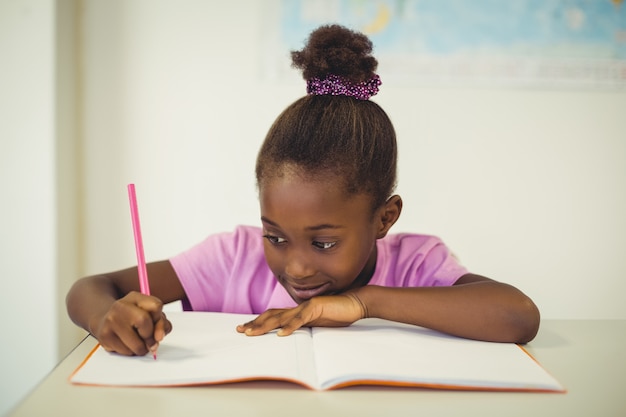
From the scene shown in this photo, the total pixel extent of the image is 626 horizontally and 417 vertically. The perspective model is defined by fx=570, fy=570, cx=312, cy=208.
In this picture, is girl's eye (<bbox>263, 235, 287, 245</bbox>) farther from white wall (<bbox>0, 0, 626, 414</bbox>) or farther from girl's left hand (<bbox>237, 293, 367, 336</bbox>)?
white wall (<bbox>0, 0, 626, 414</bbox>)

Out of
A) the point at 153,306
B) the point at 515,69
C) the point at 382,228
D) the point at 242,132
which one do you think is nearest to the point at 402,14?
the point at 515,69

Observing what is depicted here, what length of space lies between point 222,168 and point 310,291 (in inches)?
36.0

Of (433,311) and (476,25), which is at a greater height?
(476,25)

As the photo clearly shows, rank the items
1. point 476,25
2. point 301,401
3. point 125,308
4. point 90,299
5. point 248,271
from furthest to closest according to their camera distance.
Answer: point 476,25, point 248,271, point 90,299, point 125,308, point 301,401

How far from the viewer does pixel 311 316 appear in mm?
728

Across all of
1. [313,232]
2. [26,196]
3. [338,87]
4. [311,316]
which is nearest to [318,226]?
[313,232]

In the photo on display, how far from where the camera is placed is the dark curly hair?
84 cm

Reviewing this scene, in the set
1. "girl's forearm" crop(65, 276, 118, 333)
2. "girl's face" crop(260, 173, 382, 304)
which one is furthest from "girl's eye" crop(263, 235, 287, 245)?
"girl's forearm" crop(65, 276, 118, 333)

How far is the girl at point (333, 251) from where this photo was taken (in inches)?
29.1

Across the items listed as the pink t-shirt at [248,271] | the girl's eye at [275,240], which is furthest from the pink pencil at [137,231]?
the pink t-shirt at [248,271]

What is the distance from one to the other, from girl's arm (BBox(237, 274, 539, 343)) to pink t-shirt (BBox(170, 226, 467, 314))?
8.8 inches

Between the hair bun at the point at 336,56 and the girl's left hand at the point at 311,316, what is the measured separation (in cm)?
36

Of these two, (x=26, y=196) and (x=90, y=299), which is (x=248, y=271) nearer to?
(x=90, y=299)

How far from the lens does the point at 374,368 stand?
0.58 m
